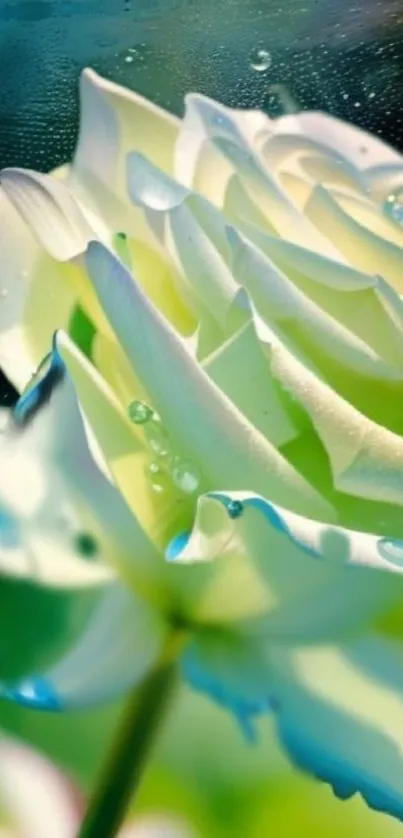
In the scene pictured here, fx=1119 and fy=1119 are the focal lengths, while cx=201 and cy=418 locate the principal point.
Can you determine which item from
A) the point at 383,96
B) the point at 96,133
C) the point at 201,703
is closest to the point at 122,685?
the point at 201,703

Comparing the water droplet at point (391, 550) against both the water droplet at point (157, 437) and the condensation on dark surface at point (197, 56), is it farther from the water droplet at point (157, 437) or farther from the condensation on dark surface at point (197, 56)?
the condensation on dark surface at point (197, 56)

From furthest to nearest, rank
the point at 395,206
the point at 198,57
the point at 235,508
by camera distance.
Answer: the point at 198,57 < the point at 395,206 < the point at 235,508

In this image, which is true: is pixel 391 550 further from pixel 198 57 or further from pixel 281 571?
pixel 198 57

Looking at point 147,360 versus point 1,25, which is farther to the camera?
point 1,25

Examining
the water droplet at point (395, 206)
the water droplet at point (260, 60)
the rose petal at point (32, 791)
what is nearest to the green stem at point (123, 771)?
the rose petal at point (32, 791)

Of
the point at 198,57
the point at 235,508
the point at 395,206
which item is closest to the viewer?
the point at 235,508

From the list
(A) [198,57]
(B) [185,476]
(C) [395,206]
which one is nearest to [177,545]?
(B) [185,476]

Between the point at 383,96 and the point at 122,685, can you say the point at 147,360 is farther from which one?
the point at 383,96
